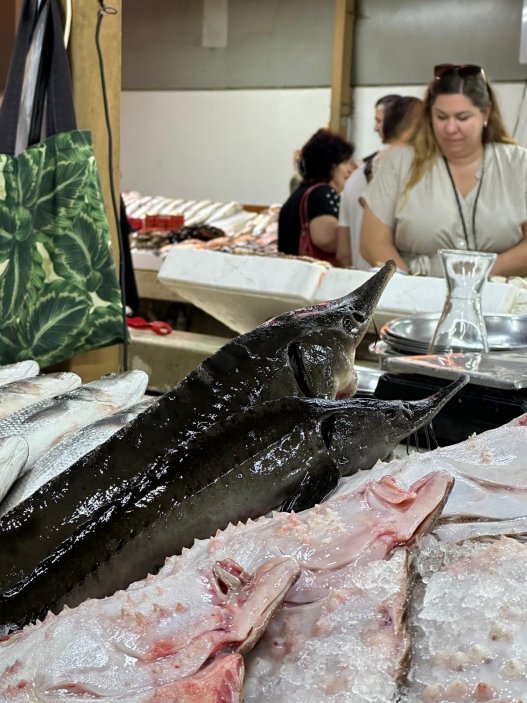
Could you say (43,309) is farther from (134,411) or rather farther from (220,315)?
(220,315)

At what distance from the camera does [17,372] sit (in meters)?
1.67

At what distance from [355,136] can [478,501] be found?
32.2 ft

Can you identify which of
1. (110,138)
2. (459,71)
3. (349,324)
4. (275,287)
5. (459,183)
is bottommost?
(275,287)

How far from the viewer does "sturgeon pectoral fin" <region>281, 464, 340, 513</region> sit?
0.90 m

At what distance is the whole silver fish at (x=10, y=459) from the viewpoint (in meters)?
1.05

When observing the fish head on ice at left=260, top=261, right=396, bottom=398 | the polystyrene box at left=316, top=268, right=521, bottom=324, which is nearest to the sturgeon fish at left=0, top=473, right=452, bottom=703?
the fish head on ice at left=260, top=261, right=396, bottom=398

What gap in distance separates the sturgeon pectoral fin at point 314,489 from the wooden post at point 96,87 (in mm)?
1748

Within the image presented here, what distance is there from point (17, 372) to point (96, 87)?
1060 mm

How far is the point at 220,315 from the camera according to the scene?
12.7 feet

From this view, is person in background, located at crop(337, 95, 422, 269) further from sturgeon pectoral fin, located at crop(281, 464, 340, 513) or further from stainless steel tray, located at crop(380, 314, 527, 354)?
sturgeon pectoral fin, located at crop(281, 464, 340, 513)

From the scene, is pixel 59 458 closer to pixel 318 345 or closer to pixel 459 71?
pixel 318 345

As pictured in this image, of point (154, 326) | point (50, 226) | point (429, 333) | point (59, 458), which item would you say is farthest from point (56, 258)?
point (154, 326)

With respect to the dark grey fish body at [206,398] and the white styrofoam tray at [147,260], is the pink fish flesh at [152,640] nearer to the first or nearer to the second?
the dark grey fish body at [206,398]

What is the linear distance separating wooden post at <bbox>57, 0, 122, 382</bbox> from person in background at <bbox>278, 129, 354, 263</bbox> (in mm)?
2792
